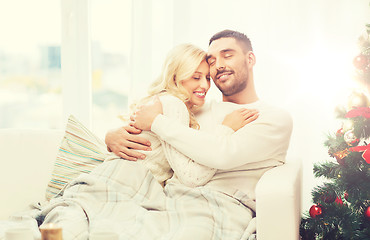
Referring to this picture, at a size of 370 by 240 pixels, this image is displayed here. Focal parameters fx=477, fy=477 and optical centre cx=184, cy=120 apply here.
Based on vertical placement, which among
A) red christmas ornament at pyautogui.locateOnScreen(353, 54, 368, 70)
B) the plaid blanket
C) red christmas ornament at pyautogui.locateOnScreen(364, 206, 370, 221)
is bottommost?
red christmas ornament at pyautogui.locateOnScreen(364, 206, 370, 221)

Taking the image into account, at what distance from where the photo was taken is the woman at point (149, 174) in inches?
66.7

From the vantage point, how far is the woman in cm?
170

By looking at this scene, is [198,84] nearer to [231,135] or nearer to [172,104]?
[172,104]

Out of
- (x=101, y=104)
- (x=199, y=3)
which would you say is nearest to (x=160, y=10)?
(x=199, y=3)

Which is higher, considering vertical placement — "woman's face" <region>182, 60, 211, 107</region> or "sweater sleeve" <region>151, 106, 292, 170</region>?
"woman's face" <region>182, 60, 211, 107</region>

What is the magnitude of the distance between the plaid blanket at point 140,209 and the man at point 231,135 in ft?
0.29

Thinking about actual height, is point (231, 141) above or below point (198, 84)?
below

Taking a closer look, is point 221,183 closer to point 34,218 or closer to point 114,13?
point 34,218

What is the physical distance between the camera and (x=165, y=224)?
1673 millimetres

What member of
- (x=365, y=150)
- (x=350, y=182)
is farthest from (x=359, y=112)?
(x=350, y=182)

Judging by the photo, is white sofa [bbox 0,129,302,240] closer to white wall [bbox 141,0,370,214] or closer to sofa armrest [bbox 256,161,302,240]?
sofa armrest [bbox 256,161,302,240]

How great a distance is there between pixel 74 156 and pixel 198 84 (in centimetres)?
66

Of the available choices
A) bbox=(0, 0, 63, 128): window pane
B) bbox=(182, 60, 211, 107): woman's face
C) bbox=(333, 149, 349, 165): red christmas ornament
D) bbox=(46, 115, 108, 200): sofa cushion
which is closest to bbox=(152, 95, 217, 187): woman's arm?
bbox=(182, 60, 211, 107): woman's face

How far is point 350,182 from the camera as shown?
6.48 ft
